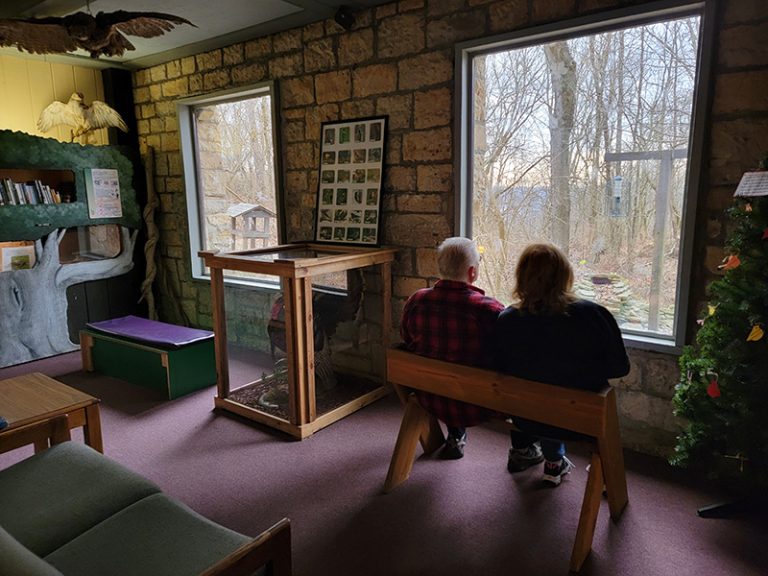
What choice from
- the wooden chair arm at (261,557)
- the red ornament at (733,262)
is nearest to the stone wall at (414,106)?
the red ornament at (733,262)

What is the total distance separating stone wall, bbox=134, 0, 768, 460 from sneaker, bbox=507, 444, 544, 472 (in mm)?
577

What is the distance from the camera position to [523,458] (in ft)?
8.77

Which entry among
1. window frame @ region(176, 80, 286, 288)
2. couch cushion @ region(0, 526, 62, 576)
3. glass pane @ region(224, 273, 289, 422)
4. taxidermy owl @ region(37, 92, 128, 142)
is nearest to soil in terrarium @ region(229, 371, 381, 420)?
glass pane @ region(224, 273, 289, 422)

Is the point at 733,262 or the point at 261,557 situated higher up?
the point at 733,262

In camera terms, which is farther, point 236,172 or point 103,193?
point 103,193

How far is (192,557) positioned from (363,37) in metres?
3.24

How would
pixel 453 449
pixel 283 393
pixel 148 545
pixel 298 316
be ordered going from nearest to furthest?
pixel 148 545
pixel 453 449
pixel 298 316
pixel 283 393

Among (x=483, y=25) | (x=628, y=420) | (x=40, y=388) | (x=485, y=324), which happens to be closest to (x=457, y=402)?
(x=485, y=324)

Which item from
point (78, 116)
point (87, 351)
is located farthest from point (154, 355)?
point (78, 116)

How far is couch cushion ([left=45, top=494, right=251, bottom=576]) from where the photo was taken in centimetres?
139

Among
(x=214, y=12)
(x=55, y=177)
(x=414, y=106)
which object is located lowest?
(x=55, y=177)

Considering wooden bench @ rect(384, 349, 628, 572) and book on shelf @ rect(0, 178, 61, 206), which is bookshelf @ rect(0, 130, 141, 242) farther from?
wooden bench @ rect(384, 349, 628, 572)

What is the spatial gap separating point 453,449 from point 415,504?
0.50 m

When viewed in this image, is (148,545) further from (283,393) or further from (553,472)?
(283,393)
